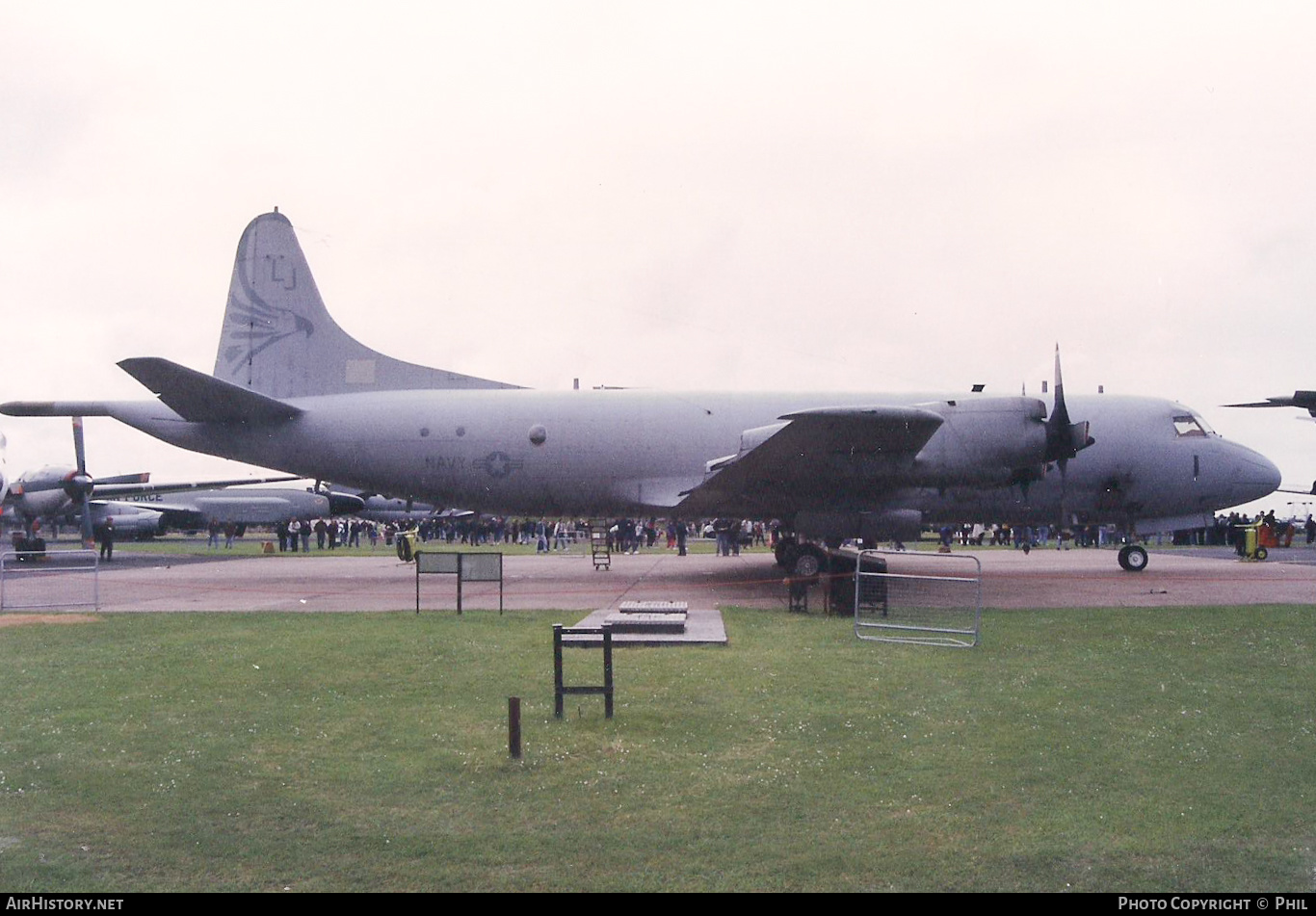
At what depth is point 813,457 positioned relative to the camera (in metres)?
18.8

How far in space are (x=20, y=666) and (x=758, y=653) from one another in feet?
26.5

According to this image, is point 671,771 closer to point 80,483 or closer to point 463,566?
point 463,566

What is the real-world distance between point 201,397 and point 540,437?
283 inches

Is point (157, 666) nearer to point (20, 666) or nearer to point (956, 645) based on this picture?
point (20, 666)

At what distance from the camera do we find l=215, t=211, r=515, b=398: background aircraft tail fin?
77.5 ft

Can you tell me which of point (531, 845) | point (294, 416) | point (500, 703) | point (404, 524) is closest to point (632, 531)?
point (294, 416)

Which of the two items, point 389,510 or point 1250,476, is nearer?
point 1250,476

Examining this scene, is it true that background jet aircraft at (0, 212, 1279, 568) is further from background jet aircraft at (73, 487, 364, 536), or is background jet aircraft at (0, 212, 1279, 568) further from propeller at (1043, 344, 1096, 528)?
background jet aircraft at (73, 487, 364, 536)

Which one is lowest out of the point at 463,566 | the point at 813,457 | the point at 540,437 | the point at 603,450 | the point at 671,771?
the point at 671,771

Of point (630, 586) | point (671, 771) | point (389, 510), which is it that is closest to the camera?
point (671, 771)

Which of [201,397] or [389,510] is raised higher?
[201,397]

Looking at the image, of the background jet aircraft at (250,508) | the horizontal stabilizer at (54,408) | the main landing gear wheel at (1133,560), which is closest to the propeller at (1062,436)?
the main landing gear wheel at (1133,560)

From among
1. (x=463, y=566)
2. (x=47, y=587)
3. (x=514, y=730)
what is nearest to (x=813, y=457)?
(x=463, y=566)

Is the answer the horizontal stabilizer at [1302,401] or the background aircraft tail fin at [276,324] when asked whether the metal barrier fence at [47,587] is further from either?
the horizontal stabilizer at [1302,401]
